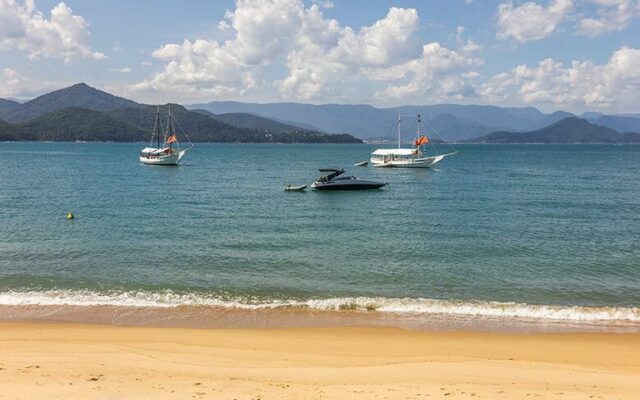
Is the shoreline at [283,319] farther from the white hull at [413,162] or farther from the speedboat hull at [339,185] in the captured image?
the white hull at [413,162]

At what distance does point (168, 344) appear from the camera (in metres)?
16.0

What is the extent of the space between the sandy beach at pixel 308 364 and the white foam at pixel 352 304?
7.46 ft

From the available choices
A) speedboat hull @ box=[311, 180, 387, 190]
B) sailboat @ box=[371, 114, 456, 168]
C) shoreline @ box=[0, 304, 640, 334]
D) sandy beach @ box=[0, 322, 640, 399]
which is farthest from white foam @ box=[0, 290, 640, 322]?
sailboat @ box=[371, 114, 456, 168]

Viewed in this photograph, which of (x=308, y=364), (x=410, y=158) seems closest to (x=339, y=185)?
(x=308, y=364)

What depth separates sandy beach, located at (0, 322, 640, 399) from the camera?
38.6 ft

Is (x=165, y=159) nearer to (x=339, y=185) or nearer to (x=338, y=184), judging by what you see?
(x=338, y=184)

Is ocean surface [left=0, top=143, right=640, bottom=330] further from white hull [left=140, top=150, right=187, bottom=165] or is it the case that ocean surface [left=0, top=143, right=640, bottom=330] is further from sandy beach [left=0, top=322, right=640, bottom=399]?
white hull [left=140, top=150, right=187, bottom=165]

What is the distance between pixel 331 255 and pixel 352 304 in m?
8.14

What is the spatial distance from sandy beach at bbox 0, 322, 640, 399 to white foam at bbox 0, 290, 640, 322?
2273mm

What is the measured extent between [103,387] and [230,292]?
1043 cm

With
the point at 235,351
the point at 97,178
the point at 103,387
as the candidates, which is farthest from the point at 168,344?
the point at 97,178

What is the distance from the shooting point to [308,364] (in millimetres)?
14453

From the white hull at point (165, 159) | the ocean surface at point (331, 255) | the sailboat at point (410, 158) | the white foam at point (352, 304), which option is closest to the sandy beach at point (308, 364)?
the white foam at point (352, 304)

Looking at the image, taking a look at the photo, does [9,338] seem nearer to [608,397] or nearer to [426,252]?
[608,397]
